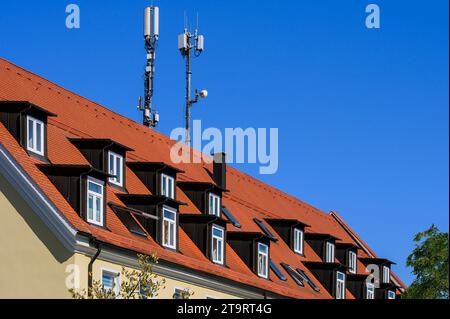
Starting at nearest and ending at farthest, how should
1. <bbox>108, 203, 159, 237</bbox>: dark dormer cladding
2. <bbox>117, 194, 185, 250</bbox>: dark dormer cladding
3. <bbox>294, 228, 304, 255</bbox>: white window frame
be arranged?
<bbox>108, 203, 159, 237</bbox>: dark dormer cladding
<bbox>117, 194, 185, 250</bbox>: dark dormer cladding
<bbox>294, 228, 304, 255</bbox>: white window frame

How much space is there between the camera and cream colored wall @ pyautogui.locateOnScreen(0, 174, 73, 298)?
3681 centimetres

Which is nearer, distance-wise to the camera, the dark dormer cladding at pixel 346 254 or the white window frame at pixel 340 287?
the white window frame at pixel 340 287

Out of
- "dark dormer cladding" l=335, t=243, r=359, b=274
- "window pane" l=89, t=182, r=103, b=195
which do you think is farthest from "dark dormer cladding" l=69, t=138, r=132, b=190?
"dark dormer cladding" l=335, t=243, r=359, b=274

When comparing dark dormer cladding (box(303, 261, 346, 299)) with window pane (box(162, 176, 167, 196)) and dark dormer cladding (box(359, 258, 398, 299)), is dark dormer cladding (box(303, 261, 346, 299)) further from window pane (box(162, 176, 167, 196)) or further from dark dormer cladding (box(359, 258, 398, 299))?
window pane (box(162, 176, 167, 196))

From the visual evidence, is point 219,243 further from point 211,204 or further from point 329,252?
point 329,252

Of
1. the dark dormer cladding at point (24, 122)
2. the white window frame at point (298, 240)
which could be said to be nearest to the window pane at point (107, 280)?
the dark dormer cladding at point (24, 122)

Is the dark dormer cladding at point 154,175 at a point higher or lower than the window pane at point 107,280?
higher

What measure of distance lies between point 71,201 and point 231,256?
13.4m

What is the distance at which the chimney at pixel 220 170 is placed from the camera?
56.3 metres

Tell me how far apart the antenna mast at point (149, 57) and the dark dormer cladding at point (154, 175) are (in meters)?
22.3

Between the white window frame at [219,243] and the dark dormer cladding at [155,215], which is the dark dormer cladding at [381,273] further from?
the dark dormer cladding at [155,215]

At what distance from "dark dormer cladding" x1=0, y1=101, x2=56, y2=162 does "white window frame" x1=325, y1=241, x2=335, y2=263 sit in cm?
2578

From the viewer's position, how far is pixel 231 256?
5066cm

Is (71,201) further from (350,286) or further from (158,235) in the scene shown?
(350,286)
